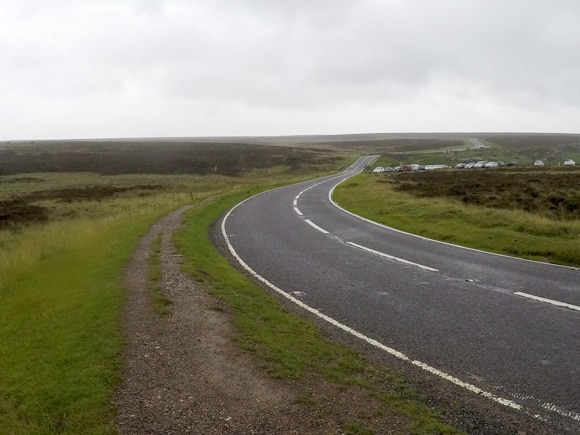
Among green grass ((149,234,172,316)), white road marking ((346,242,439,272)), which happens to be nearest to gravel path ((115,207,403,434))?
green grass ((149,234,172,316))

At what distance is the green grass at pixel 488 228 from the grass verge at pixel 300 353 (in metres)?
7.79

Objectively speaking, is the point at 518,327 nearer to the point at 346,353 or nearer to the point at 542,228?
the point at 346,353

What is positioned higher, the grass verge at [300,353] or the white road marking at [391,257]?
the grass verge at [300,353]

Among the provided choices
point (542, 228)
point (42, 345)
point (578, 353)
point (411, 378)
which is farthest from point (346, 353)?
point (542, 228)

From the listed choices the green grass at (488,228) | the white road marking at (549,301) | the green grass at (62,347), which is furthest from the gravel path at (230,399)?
the green grass at (488,228)

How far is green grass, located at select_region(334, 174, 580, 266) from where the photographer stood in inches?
544

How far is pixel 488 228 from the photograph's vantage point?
1750 cm

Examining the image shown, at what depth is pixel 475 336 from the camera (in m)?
7.41

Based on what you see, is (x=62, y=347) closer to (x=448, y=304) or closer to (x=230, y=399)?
(x=230, y=399)

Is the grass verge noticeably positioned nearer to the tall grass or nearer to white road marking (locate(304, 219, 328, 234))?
the tall grass

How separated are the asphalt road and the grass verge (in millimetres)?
596

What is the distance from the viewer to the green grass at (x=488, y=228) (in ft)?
45.4

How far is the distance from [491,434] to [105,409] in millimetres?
3785

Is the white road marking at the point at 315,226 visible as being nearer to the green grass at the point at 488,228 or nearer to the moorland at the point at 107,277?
the green grass at the point at 488,228
